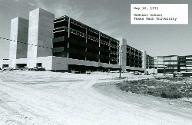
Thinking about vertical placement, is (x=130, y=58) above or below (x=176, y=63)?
above

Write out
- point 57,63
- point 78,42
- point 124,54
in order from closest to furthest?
point 57,63 < point 78,42 < point 124,54

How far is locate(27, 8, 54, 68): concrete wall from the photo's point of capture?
60.7 m

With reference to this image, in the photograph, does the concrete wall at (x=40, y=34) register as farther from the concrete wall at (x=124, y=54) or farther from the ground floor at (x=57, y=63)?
the concrete wall at (x=124, y=54)

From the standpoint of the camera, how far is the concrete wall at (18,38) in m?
70.7

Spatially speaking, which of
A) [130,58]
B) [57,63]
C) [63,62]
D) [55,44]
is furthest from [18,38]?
[130,58]

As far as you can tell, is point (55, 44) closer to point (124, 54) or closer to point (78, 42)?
point (78, 42)

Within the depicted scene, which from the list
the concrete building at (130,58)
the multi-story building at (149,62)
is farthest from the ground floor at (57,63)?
the multi-story building at (149,62)

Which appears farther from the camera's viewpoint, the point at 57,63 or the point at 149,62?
the point at 149,62

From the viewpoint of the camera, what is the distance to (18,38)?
71.1 m

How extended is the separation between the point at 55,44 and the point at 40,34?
22.8ft

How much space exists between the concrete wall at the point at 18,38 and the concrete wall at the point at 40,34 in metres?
10.1

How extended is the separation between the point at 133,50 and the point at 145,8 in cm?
10538

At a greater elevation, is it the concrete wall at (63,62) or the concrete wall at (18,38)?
the concrete wall at (18,38)

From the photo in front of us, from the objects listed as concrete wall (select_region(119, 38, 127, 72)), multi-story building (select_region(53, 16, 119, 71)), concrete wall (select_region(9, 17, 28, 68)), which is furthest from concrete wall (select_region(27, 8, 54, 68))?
concrete wall (select_region(119, 38, 127, 72))
